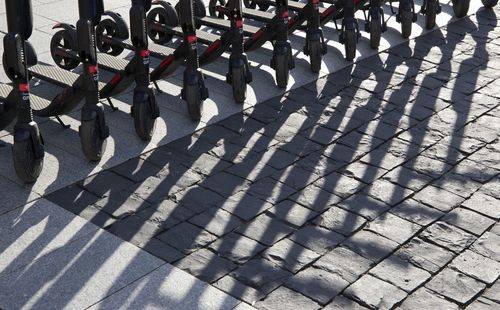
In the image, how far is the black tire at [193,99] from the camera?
775cm

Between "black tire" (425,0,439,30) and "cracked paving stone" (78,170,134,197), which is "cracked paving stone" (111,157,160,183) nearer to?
"cracked paving stone" (78,170,134,197)

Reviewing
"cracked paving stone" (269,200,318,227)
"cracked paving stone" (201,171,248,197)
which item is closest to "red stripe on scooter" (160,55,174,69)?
"cracked paving stone" (201,171,248,197)

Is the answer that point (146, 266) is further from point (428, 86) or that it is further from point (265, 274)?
point (428, 86)

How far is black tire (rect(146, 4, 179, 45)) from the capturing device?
9328 millimetres

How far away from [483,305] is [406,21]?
5.04 m

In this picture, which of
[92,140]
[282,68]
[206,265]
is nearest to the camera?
[206,265]

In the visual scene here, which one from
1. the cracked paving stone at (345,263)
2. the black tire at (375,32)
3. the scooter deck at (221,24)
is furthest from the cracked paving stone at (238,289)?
the black tire at (375,32)

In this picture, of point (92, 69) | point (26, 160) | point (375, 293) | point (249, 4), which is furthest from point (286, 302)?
point (249, 4)

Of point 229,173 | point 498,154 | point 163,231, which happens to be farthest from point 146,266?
point 498,154

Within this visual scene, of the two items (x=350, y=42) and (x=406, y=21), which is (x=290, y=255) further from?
(x=406, y=21)

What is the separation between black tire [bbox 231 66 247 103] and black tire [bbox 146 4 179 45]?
1377mm

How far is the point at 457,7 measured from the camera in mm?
10945

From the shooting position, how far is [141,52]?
7.34 m

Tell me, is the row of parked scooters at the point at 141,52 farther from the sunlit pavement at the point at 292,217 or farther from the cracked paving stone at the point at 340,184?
the cracked paving stone at the point at 340,184
